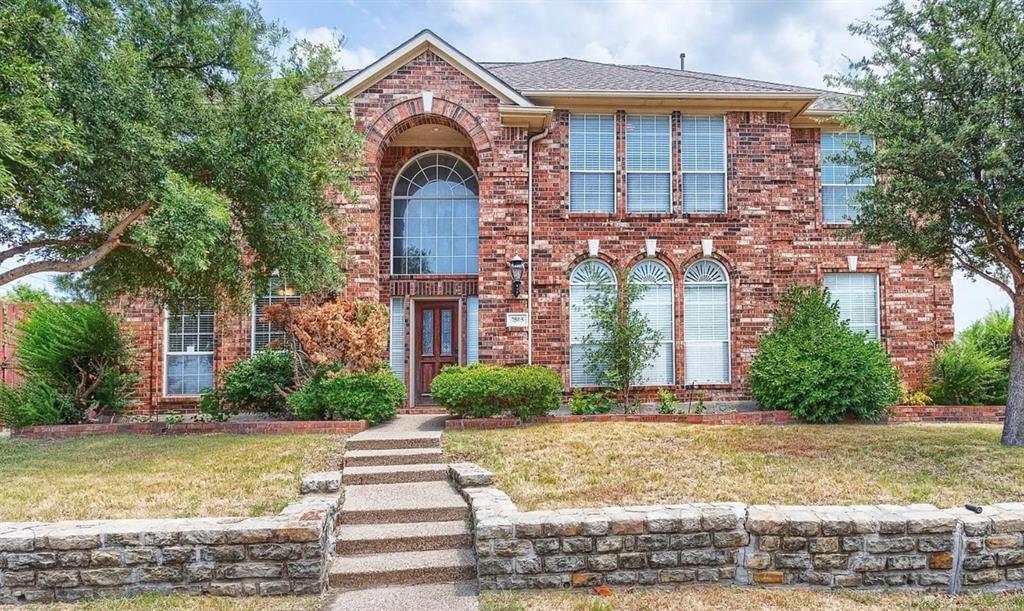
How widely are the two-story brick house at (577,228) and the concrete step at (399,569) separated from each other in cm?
705

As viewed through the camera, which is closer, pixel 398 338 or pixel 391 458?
pixel 391 458

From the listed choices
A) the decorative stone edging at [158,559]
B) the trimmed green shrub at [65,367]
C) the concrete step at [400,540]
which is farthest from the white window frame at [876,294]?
the trimmed green shrub at [65,367]

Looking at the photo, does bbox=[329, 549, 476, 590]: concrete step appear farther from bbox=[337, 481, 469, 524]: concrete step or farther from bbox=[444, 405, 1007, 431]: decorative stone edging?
bbox=[444, 405, 1007, 431]: decorative stone edging

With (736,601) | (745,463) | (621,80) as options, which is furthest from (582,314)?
(736,601)

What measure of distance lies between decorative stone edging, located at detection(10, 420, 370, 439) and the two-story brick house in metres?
2.08

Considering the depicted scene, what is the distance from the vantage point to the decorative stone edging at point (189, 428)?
31.7ft

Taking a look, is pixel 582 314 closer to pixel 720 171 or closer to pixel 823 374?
pixel 720 171

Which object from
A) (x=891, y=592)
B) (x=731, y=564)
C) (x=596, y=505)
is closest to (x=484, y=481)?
(x=596, y=505)

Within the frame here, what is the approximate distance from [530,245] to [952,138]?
23.1 ft

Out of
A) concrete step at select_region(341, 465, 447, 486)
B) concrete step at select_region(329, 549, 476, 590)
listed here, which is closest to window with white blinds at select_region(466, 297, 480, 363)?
concrete step at select_region(341, 465, 447, 486)

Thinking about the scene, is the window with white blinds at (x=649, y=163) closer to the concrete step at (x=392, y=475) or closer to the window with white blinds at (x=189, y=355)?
the concrete step at (x=392, y=475)

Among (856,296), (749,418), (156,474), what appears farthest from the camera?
(856,296)

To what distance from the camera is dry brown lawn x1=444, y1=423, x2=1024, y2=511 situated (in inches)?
231

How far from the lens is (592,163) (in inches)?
505
